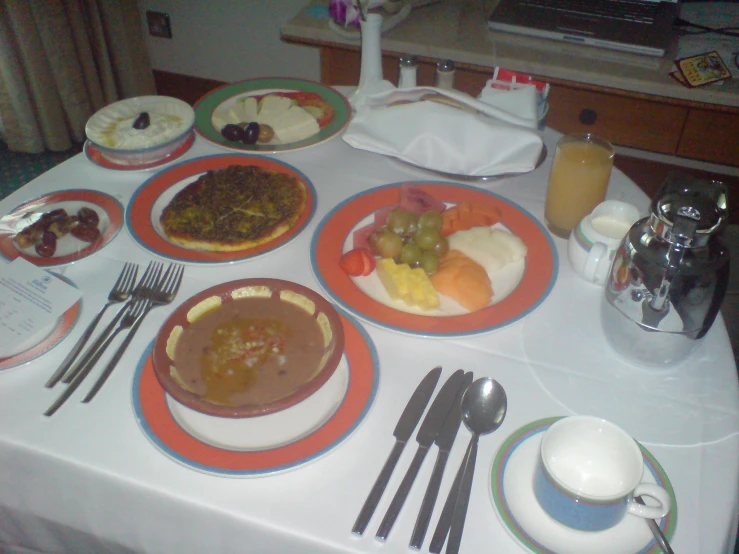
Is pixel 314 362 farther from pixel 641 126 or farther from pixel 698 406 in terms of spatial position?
pixel 641 126

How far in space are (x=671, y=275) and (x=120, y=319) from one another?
82 cm

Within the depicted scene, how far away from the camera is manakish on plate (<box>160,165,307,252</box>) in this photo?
110cm

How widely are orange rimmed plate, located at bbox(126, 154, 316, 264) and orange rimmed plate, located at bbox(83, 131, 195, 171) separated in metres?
0.07

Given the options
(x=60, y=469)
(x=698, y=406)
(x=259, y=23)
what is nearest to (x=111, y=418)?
(x=60, y=469)

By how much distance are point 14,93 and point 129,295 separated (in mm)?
2197

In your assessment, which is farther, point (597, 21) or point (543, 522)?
point (597, 21)

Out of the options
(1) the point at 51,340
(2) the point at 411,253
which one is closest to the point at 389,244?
(2) the point at 411,253

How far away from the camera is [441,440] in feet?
2.44

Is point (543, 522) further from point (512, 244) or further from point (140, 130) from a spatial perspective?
point (140, 130)

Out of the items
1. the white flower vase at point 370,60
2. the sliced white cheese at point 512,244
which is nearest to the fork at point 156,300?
the sliced white cheese at point 512,244

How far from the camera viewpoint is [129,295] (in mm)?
985

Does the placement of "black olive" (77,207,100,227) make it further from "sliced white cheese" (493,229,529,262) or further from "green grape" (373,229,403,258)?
"sliced white cheese" (493,229,529,262)

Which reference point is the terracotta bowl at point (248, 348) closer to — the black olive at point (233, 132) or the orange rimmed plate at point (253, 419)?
the orange rimmed plate at point (253, 419)

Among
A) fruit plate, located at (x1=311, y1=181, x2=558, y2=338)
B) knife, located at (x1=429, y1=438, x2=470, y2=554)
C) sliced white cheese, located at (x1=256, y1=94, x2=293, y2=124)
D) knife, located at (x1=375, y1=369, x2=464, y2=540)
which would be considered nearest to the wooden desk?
sliced white cheese, located at (x1=256, y1=94, x2=293, y2=124)
